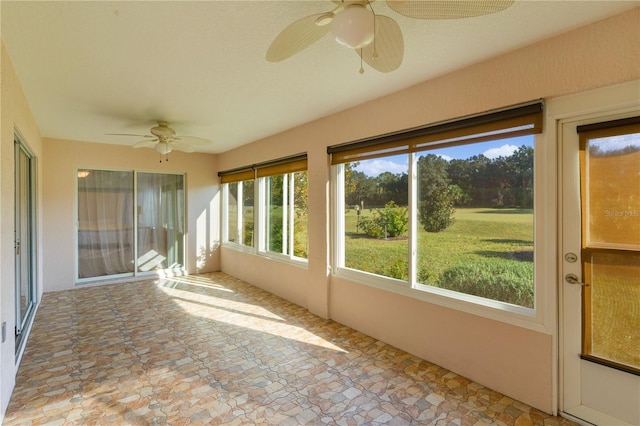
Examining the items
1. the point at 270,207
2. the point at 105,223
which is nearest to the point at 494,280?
the point at 270,207

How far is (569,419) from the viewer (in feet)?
6.58

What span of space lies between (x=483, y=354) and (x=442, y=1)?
2328 mm

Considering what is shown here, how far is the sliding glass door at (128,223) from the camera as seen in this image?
17.3 ft

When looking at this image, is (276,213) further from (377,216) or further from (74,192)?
(74,192)

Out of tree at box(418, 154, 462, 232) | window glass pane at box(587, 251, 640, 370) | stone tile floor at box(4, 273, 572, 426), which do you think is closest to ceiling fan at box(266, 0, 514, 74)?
tree at box(418, 154, 462, 232)

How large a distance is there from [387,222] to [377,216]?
152 mm

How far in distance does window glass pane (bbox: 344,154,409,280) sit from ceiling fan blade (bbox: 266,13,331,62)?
1725mm

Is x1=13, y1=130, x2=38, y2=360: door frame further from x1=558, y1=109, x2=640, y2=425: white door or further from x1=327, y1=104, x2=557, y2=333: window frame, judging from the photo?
x1=558, y1=109, x2=640, y2=425: white door

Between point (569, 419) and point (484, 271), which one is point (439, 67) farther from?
point (569, 419)

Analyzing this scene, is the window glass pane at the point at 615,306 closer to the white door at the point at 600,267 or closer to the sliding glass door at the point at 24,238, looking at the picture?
the white door at the point at 600,267

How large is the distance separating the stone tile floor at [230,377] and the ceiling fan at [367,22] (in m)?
2.16

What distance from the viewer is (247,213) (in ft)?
18.6

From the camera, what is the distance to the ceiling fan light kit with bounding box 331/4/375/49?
4.02 ft

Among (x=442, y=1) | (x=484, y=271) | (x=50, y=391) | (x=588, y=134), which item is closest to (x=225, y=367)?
(x=50, y=391)
